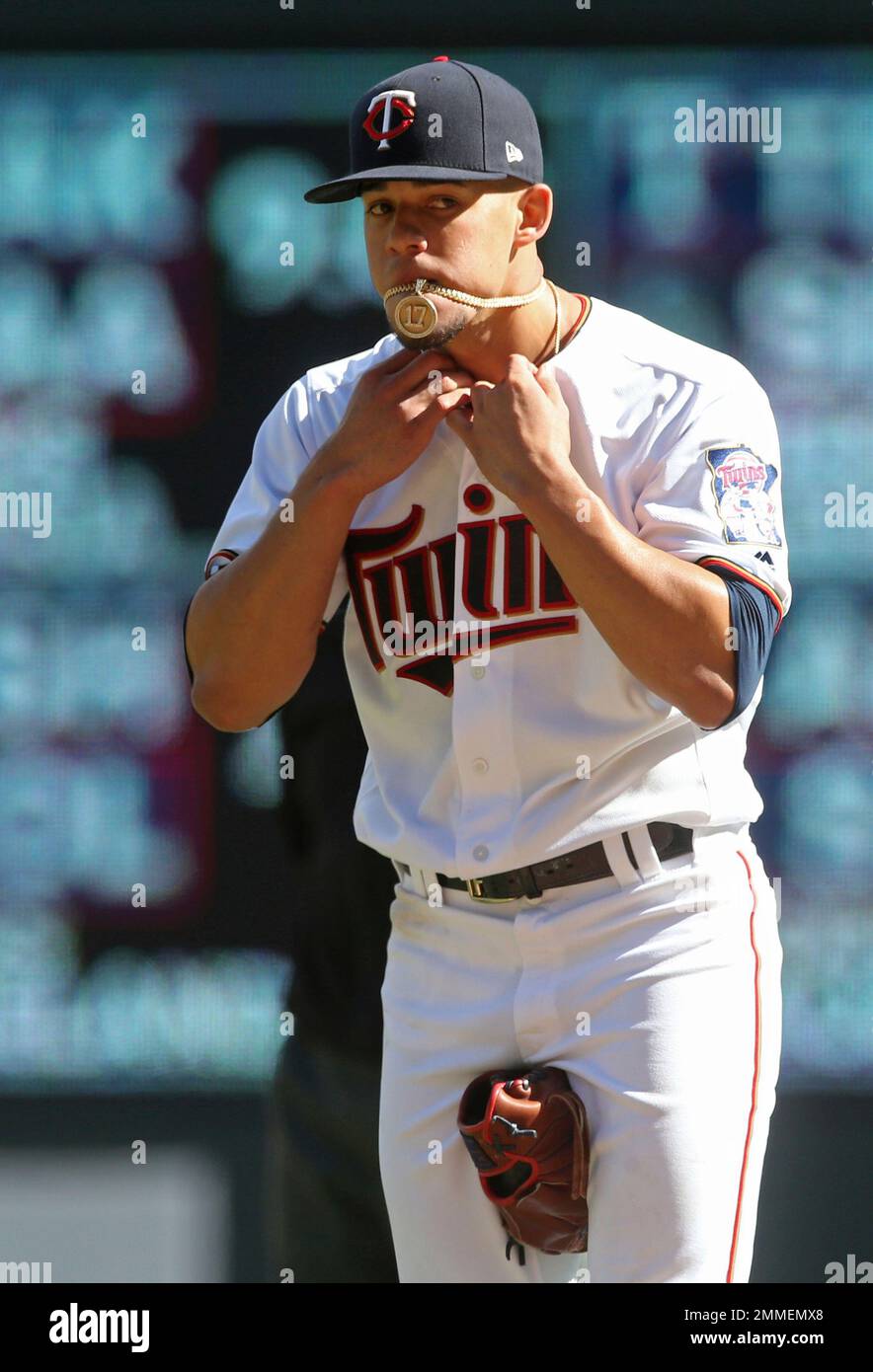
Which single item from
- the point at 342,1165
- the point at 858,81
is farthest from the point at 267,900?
the point at 858,81

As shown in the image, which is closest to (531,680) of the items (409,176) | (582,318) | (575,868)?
(575,868)

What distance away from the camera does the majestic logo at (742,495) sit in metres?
1.84

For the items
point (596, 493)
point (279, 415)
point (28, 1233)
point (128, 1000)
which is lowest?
point (28, 1233)

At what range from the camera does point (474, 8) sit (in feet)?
10.1

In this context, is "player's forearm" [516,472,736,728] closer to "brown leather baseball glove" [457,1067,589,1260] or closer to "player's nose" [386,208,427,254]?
"player's nose" [386,208,427,254]

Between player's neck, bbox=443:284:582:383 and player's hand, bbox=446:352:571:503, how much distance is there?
0.08 m

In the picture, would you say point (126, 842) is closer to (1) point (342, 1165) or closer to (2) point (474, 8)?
(1) point (342, 1165)

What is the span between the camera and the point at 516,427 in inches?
72.2

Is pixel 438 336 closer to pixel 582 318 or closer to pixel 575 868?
pixel 582 318

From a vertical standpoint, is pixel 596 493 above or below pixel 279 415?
below

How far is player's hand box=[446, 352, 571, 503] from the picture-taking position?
1806mm

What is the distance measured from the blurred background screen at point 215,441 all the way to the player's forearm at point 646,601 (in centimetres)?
136

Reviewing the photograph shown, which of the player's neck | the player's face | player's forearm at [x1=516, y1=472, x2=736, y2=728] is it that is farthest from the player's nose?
player's forearm at [x1=516, y1=472, x2=736, y2=728]

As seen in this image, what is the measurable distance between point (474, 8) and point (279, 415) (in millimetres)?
1294
